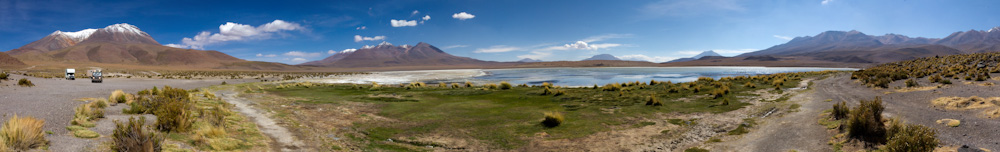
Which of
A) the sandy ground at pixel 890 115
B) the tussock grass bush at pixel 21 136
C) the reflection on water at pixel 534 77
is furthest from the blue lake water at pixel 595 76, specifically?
the tussock grass bush at pixel 21 136

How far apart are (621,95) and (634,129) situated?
830 centimetres

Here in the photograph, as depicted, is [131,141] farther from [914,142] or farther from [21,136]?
[914,142]

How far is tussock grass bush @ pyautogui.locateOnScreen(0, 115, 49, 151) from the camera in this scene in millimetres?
5105

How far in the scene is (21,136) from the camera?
17.3 feet

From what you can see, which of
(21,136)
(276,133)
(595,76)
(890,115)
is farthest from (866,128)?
(595,76)

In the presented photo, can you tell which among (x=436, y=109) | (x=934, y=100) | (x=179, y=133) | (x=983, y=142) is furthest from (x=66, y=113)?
(x=934, y=100)

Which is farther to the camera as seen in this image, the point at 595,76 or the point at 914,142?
the point at 595,76

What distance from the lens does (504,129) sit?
10375mm

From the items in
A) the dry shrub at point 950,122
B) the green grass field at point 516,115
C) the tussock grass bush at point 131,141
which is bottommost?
the green grass field at point 516,115

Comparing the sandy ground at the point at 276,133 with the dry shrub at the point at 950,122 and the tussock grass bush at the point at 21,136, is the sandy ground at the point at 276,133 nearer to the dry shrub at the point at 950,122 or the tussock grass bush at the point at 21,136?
the tussock grass bush at the point at 21,136

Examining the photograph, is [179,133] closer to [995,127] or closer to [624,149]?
[624,149]

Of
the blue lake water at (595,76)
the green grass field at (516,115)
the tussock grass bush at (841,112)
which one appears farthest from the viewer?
the blue lake water at (595,76)

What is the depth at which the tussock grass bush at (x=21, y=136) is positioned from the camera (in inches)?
201

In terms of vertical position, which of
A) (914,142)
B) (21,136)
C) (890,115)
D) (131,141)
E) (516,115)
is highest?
(21,136)
